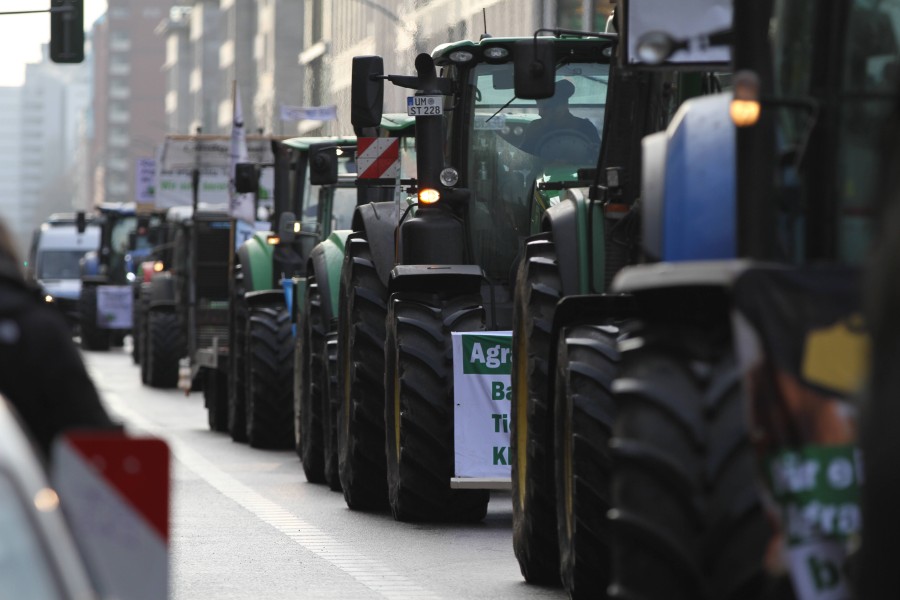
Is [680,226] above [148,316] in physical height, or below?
above

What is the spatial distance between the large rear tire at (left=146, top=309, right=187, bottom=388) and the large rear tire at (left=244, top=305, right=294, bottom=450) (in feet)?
32.9

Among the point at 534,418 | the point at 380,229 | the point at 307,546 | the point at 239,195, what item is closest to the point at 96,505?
the point at 534,418

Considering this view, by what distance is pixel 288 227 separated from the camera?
818 inches

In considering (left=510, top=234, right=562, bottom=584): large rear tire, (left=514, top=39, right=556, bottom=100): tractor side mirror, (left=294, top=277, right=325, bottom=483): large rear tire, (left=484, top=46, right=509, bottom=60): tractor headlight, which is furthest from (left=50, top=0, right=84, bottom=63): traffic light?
(left=510, top=234, right=562, bottom=584): large rear tire

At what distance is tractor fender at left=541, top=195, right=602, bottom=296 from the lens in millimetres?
10586

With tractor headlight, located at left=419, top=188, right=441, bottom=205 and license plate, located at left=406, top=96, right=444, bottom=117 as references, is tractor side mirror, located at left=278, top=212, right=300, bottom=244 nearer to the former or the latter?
tractor headlight, located at left=419, top=188, right=441, bottom=205

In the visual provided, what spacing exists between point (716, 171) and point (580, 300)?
3.09 metres

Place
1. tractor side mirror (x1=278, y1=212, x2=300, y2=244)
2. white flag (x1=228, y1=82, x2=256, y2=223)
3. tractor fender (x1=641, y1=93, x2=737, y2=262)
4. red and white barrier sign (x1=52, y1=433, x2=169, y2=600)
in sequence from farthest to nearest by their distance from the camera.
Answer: white flag (x1=228, y1=82, x2=256, y2=223) < tractor side mirror (x1=278, y1=212, x2=300, y2=244) < tractor fender (x1=641, y1=93, x2=737, y2=262) < red and white barrier sign (x1=52, y1=433, x2=169, y2=600)

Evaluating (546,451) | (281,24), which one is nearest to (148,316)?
(546,451)

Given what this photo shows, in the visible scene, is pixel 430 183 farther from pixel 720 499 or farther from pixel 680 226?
pixel 720 499

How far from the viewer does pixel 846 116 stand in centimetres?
587

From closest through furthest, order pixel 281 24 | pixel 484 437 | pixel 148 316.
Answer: pixel 484 437 → pixel 148 316 → pixel 281 24

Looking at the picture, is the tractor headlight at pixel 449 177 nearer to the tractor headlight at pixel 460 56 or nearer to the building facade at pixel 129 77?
the tractor headlight at pixel 460 56

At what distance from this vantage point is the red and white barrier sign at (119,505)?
4410mm
